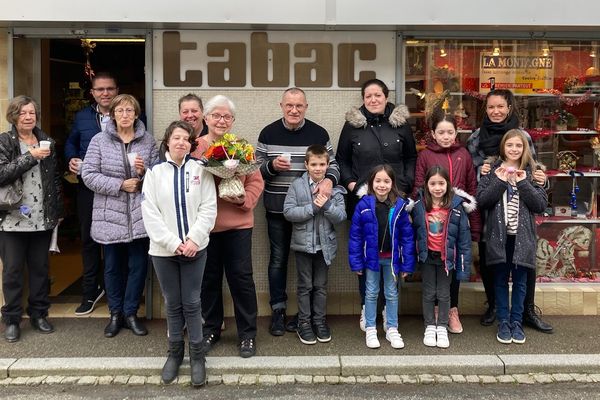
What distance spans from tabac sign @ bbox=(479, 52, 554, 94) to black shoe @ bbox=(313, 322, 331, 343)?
2.89 m

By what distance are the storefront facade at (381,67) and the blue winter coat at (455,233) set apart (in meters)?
0.93

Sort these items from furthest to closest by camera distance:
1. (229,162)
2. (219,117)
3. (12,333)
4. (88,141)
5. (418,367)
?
(88,141), (12,333), (219,117), (418,367), (229,162)

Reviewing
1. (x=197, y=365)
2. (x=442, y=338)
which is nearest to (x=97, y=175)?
(x=197, y=365)

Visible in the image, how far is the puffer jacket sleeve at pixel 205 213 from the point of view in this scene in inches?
165

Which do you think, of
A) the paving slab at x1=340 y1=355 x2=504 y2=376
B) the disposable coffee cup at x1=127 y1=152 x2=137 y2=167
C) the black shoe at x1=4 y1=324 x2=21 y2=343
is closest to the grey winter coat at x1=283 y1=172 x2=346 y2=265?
the paving slab at x1=340 y1=355 x2=504 y2=376

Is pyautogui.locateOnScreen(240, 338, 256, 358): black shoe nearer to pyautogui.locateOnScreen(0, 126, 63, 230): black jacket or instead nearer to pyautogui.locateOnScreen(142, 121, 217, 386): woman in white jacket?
pyautogui.locateOnScreen(142, 121, 217, 386): woman in white jacket

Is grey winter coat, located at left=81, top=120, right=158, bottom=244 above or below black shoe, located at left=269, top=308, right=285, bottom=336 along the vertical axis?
above

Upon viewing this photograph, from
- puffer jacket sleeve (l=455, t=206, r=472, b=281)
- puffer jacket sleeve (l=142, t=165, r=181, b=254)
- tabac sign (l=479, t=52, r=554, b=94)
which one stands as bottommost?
puffer jacket sleeve (l=455, t=206, r=472, b=281)

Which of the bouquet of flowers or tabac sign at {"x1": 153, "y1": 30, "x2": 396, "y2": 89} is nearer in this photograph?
the bouquet of flowers

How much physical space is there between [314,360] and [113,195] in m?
2.11

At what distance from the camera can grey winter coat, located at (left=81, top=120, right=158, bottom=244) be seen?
4969 millimetres

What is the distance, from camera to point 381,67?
5633mm

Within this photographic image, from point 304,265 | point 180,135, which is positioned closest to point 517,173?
point 304,265

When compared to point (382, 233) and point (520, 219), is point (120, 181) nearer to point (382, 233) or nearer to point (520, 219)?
point (382, 233)
